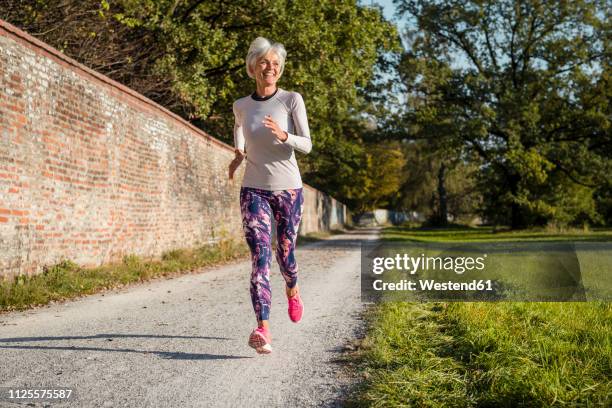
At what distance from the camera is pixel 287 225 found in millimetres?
4152

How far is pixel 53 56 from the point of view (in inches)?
301

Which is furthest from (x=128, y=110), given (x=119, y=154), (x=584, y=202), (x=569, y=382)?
(x=584, y=202)

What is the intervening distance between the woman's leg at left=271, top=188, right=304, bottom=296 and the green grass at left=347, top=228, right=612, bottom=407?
0.77 meters

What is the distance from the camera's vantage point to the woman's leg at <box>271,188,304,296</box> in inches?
160

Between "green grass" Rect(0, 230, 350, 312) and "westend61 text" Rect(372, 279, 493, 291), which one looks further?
"green grass" Rect(0, 230, 350, 312)

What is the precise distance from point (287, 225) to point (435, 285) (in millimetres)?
3059

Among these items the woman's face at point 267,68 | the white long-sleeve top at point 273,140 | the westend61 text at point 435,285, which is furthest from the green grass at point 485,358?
the woman's face at point 267,68

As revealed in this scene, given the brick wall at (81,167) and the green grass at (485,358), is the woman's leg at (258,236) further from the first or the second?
the brick wall at (81,167)

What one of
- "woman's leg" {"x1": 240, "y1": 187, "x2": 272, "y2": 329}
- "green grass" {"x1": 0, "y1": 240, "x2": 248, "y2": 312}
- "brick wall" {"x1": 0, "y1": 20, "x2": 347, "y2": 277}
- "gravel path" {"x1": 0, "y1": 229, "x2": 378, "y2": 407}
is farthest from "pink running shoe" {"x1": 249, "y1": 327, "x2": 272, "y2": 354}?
"brick wall" {"x1": 0, "y1": 20, "x2": 347, "y2": 277}

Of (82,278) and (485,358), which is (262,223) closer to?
(485,358)

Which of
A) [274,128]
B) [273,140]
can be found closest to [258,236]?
[273,140]

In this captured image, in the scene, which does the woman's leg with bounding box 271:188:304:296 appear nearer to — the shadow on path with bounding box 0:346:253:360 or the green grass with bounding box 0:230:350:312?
the shadow on path with bounding box 0:346:253:360

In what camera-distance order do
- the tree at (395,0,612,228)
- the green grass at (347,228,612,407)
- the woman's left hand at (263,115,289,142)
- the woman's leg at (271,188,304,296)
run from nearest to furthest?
the green grass at (347,228,612,407), the woman's left hand at (263,115,289,142), the woman's leg at (271,188,304,296), the tree at (395,0,612,228)

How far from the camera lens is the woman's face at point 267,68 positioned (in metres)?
4.01
